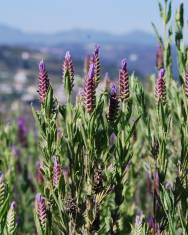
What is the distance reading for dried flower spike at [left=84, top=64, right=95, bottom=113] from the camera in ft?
6.34

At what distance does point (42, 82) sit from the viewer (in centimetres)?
204

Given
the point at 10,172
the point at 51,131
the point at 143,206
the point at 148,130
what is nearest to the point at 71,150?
the point at 51,131

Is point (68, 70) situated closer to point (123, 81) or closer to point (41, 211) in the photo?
point (123, 81)

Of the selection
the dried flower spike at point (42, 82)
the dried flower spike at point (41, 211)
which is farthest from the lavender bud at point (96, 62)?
the dried flower spike at point (41, 211)

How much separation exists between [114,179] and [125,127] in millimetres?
217

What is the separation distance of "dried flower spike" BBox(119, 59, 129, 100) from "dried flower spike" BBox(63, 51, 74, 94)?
0.63 feet

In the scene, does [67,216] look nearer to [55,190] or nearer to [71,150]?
[55,190]

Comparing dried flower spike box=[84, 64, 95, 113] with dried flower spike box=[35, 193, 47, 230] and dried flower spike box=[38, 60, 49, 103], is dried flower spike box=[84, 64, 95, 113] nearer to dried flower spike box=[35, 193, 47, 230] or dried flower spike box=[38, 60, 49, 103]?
dried flower spike box=[38, 60, 49, 103]

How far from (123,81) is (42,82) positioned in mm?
314

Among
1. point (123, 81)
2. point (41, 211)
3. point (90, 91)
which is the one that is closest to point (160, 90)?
point (123, 81)

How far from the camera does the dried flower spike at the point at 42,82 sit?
200cm

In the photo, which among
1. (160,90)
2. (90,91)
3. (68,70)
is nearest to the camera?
(90,91)

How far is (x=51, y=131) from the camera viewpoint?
6.61ft

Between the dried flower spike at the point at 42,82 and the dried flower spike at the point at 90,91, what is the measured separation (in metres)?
0.17
